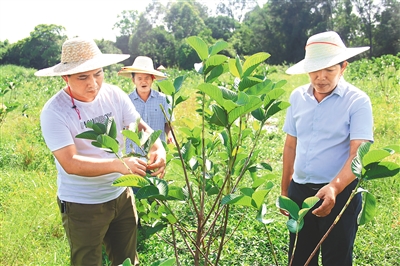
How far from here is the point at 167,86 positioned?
0.90 meters

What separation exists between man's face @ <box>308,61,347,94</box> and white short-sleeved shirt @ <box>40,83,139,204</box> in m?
0.76

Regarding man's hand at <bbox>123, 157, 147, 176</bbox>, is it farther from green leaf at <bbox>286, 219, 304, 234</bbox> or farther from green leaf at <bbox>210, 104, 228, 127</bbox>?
green leaf at <bbox>286, 219, 304, 234</bbox>

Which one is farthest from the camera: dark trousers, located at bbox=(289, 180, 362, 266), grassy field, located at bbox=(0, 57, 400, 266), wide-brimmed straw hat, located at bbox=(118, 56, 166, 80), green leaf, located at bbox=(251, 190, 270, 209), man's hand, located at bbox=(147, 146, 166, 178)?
wide-brimmed straw hat, located at bbox=(118, 56, 166, 80)

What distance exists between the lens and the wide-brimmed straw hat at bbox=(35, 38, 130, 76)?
148cm

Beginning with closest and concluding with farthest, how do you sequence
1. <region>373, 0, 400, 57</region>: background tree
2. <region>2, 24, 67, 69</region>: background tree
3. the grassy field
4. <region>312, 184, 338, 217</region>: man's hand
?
<region>312, 184, 338, 217</region>: man's hand < the grassy field < <region>373, 0, 400, 57</region>: background tree < <region>2, 24, 67, 69</region>: background tree

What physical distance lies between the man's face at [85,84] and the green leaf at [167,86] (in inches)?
28.0

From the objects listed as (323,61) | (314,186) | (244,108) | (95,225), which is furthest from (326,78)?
(95,225)

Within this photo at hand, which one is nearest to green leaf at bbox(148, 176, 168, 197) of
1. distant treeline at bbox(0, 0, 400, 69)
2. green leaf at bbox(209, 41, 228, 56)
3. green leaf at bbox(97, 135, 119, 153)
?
green leaf at bbox(97, 135, 119, 153)

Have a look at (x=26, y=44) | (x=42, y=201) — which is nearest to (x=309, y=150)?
(x=42, y=201)

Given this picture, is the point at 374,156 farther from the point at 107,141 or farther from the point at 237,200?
the point at 107,141

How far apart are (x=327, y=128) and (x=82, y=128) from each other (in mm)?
1025

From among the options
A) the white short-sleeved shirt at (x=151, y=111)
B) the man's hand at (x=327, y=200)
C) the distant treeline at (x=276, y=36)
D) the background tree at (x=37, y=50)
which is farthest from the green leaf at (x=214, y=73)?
the background tree at (x=37, y=50)

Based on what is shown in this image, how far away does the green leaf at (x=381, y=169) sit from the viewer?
2.32ft

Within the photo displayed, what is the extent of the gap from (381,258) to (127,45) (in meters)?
42.4
